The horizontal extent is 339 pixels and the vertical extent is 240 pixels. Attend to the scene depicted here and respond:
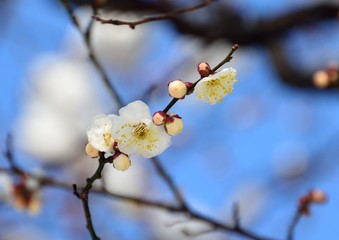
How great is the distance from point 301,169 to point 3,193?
2.80 m

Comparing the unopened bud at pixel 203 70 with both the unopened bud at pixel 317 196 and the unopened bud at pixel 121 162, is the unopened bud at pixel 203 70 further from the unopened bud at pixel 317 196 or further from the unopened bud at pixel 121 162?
the unopened bud at pixel 317 196

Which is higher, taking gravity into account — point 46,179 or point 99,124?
point 46,179

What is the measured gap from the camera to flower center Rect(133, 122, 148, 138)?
2.76 ft

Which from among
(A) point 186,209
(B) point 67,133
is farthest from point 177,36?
(B) point 67,133

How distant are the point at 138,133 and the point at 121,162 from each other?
0.19ft

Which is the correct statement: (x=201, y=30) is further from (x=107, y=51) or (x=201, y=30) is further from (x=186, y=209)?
(x=107, y=51)

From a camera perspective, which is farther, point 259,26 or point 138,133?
point 259,26

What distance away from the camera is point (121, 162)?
811mm

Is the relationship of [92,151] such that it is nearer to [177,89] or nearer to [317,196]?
[177,89]

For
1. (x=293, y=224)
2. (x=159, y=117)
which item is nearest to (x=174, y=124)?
(x=159, y=117)

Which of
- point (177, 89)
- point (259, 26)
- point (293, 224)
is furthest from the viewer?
point (259, 26)

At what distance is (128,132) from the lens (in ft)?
2.72

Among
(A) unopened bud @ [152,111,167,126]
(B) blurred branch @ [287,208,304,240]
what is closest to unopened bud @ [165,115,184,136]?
(A) unopened bud @ [152,111,167,126]

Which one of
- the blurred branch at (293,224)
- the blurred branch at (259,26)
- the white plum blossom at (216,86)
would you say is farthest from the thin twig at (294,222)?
the blurred branch at (259,26)
